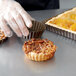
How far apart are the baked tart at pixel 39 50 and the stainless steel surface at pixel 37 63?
1.2 inches

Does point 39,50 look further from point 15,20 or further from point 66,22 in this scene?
point 66,22

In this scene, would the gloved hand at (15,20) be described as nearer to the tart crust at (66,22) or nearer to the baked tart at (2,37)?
the baked tart at (2,37)

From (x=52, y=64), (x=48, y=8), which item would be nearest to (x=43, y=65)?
(x=52, y=64)

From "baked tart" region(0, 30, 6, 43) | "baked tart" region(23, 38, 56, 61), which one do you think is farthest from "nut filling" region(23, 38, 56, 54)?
"baked tart" region(0, 30, 6, 43)

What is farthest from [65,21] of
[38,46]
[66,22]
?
[38,46]

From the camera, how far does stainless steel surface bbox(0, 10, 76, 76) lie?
3.16 ft

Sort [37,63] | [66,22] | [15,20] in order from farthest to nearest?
[66,22], [15,20], [37,63]

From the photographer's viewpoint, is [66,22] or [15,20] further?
[66,22]

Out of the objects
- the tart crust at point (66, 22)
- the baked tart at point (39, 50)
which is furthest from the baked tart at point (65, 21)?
the baked tart at point (39, 50)

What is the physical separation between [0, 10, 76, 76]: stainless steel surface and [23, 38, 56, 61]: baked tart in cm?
3

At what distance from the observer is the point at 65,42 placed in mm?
1227

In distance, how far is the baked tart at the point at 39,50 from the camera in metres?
1.02

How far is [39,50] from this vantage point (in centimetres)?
106

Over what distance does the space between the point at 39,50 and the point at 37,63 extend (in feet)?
0.23
